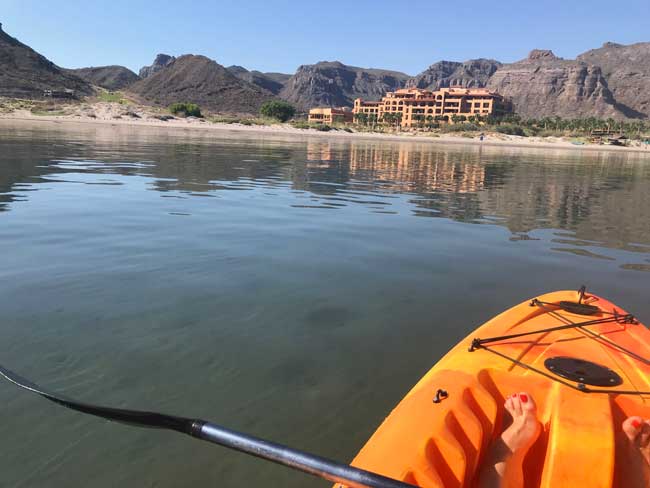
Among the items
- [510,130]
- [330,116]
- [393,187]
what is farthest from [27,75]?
[393,187]

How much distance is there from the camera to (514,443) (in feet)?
9.09

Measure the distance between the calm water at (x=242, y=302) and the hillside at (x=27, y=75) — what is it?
10598 cm

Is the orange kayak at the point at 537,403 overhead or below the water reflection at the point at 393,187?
below

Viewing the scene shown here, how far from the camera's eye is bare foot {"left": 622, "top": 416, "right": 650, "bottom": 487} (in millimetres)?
2683

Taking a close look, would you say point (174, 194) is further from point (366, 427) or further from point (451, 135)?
point (451, 135)

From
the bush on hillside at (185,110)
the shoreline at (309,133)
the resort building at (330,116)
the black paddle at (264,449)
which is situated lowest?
the black paddle at (264,449)

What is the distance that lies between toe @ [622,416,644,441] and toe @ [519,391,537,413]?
0.51 m

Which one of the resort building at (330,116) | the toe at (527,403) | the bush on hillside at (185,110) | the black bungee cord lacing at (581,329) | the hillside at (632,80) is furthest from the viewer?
the hillside at (632,80)

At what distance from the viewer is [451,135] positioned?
304 feet

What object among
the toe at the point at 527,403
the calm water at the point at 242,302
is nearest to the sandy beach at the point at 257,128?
the calm water at the point at 242,302

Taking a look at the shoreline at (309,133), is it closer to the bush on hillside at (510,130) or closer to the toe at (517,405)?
the bush on hillside at (510,130)

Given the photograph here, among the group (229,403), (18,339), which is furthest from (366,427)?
(18,339)

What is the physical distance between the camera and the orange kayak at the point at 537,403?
2.44 meters

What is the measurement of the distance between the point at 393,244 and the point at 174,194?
704 cm
